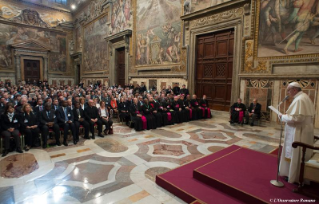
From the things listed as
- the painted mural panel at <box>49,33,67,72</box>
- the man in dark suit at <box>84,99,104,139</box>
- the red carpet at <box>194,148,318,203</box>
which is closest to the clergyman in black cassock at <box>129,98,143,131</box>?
the man in dark suit at <box>84,99,104,139</box>

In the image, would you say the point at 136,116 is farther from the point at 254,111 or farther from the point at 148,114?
the point at 254,111

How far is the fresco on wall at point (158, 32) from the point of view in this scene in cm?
1222

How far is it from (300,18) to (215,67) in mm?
4141

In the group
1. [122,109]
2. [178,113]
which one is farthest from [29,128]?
[178,113]

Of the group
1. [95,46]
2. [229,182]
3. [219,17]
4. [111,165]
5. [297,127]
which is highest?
[95,46]

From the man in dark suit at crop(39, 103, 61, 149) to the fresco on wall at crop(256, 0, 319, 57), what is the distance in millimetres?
8210

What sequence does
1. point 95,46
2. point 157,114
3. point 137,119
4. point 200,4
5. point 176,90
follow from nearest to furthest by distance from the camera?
point 137,119 < point 157,114 < point 200,4 < point 176,90 < point 95,46

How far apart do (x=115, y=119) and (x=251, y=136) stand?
5.87 meters

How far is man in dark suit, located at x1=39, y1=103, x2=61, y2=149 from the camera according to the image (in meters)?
5.46

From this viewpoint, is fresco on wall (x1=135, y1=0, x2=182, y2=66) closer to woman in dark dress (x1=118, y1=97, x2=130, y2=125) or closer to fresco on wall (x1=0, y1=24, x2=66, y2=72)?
woman in dark dress (x1=118, y1=97, x2=130, y2=125)

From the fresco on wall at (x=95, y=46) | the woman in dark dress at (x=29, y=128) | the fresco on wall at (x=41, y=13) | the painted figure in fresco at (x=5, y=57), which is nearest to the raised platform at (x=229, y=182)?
the woman in dark dress at (x=29, y=128)

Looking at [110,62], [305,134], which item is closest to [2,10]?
[110,62]

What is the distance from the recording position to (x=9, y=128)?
503 centimetres

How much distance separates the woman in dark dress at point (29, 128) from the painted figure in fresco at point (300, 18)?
29.9ft
